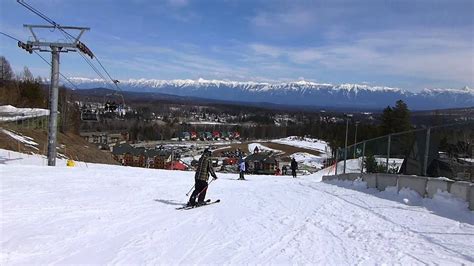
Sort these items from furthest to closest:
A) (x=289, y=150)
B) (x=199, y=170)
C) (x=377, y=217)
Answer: (x=289, y=150)
(x=199, y=170)
(x=377, y=217)

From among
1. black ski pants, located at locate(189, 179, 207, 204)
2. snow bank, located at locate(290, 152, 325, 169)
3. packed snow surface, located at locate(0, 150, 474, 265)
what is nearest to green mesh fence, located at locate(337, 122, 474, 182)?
packed snow surface, located at locate(0, 150, 474, 265)

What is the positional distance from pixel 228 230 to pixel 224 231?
0.47ft

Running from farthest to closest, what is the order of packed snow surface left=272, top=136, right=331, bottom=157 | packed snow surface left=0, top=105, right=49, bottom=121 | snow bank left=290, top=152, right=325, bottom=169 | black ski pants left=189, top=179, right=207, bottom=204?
packed snow surface left=272, top=136, right=331, bottom=157
snow bank left=290, top=152, right=325, bottom=169
packed snow surface left=0, top=105, right=49, bottom=121
black ski pants left=189, top=179, right=207, bottom=204

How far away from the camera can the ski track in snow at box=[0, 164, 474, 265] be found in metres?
7.74

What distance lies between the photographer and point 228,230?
1016 cm

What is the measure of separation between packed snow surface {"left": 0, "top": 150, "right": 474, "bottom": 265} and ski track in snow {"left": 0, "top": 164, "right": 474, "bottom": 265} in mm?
18

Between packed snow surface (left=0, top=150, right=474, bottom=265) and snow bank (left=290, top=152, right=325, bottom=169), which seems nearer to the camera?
packed snow surface (left=0, top=150, right=474, bottom=265)

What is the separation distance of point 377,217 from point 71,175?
14443 millimetres

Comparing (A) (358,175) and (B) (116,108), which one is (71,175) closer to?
(A) (358,175)

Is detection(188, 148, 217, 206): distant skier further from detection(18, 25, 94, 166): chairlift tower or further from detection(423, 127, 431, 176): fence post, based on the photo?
detection(18, 25, 94, 166): chairlift tower

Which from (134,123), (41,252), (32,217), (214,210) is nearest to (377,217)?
(214,210)

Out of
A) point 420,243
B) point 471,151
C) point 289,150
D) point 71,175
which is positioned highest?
point 471,151

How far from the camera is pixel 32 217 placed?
36.5 ft

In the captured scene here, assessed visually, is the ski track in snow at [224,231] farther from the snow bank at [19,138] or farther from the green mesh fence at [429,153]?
the snow bank at [19,138]
